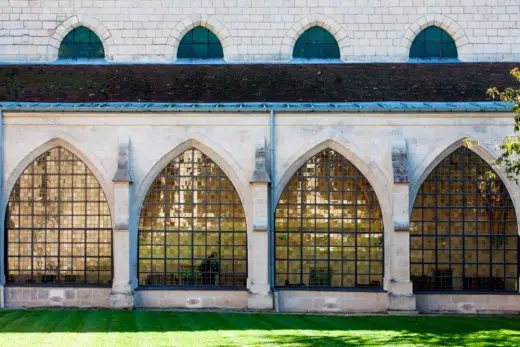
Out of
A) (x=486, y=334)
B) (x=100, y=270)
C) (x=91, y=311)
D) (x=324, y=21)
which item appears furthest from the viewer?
(x=324, y=21)

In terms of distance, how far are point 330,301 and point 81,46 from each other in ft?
45.0

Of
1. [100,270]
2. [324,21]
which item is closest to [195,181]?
[100,270]

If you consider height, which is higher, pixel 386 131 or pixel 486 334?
pixel 386 131

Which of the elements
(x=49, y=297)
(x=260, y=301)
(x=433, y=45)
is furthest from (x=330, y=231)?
(x=433, y=45)

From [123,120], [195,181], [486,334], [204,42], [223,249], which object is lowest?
[486,334]

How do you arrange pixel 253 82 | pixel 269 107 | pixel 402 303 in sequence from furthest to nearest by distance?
pixel 253 82 → pixel 269 107 → pixel 402 303

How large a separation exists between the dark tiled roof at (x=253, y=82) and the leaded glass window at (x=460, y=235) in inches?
110

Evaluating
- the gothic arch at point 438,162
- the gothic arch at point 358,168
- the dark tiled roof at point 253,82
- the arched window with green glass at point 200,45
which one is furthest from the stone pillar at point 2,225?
the gothic arch at point 438,162

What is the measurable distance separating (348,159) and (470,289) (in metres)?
5.69

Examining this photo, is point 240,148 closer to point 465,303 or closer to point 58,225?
point 58,225

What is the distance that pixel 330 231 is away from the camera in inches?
1095

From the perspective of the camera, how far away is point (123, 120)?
27750 millimetres

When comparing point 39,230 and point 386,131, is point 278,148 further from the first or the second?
point 39,230

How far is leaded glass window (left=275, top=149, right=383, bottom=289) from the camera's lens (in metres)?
27.8
